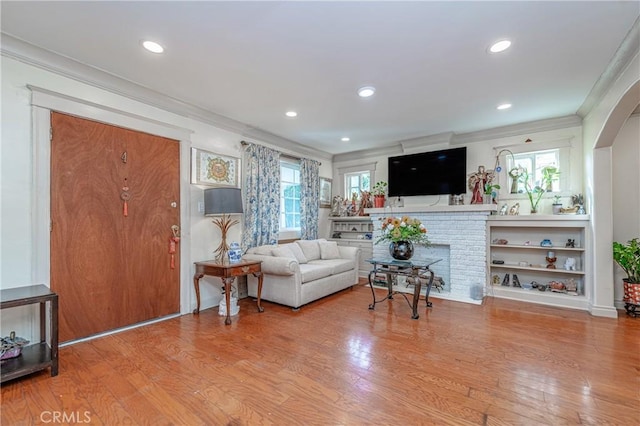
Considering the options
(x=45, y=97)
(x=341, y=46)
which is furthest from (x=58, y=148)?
(x=341, y=46)

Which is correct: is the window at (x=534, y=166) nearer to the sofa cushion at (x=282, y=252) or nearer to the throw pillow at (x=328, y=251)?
the throw pillow at (x=328, y=251)

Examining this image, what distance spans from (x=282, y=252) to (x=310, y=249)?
700 millimetres

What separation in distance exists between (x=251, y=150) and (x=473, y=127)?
332 cm

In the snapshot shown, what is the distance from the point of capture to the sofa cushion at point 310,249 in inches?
182

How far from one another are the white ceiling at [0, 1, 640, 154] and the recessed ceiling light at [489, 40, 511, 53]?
52 mm

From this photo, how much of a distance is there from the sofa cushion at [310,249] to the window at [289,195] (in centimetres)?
58

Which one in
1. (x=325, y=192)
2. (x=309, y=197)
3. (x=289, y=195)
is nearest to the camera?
(x=289, y=195)

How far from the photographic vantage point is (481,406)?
1.76 m

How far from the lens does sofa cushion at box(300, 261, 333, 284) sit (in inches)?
147

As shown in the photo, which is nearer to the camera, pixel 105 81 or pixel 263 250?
pixel 105 81

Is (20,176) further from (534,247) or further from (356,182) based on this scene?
(534,247)

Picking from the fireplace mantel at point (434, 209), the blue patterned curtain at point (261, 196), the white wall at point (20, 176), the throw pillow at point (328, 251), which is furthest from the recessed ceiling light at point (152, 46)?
the fireplace mantel at point (434, 209)

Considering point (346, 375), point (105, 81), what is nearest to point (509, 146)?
point (346, 375)

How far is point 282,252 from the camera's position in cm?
411
